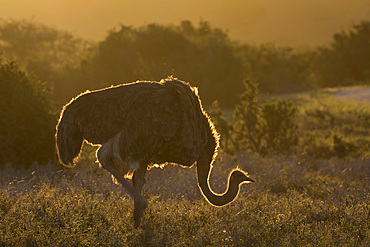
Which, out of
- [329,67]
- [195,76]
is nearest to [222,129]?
[195,76]

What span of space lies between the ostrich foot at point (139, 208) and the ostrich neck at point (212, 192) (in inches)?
31.8

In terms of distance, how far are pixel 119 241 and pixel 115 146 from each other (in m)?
1.06

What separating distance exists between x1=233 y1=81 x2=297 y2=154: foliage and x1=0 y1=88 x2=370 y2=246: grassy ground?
9.45ft

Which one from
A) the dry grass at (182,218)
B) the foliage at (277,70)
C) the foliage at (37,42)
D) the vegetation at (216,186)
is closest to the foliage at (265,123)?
the vegetation at (216,186)

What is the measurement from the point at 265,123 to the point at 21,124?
19.6ft

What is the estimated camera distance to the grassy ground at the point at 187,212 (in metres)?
5.47

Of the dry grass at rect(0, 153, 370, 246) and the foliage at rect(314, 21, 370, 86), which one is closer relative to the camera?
the dry grass at rect(0, 153, 370, 246)

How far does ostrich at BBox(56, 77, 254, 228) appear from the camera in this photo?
577 centimetres

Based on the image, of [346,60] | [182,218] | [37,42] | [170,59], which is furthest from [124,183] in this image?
[37,42]

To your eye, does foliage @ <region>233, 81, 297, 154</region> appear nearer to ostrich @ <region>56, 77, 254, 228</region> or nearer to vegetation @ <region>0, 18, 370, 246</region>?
vegetation @ <region>0, 18, 370, 246</region>

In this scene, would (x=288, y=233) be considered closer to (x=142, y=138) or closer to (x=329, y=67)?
(x=142, y=138)

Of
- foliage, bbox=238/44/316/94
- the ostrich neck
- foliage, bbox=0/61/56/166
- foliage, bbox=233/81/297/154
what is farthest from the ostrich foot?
foliage, bbox=238/44/316/94

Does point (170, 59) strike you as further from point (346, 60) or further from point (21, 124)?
point (346, 60)

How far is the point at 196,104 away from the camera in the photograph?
20.5 feet
